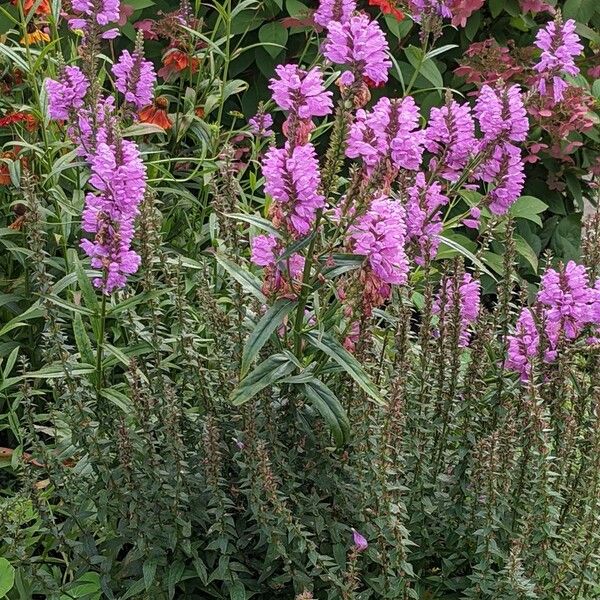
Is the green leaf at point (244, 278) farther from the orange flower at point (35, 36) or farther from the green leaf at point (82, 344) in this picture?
the orange flower at point (35, 36)

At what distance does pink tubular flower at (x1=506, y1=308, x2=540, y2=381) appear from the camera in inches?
110

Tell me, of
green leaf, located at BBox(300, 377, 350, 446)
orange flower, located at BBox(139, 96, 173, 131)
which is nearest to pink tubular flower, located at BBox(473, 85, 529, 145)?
green leaf, located at BBox(300, 377, 350, 446)

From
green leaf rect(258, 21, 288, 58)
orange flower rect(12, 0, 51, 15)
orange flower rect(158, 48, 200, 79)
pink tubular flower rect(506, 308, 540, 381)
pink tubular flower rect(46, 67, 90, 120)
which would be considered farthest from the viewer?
green leaf rect(258, 21, 288, 58)

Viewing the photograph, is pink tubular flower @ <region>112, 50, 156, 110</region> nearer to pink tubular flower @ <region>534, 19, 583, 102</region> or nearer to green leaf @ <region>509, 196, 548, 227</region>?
pink tubular flower @ <region>534, 19, 583, 102</region>

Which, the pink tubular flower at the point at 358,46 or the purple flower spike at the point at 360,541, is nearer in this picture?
the pink tubular flower at the point at 358,46

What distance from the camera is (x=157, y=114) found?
3.80 metres

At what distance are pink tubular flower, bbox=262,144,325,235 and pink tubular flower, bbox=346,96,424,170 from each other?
13 centimetres

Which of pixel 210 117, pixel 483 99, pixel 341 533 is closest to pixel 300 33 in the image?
pixel 210 117

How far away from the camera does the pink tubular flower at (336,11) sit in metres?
2.85

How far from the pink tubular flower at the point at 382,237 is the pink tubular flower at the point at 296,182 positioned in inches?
4.2

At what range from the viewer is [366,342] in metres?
2.61

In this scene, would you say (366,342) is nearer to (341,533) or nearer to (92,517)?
(341,533)

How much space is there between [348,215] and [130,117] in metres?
1.44

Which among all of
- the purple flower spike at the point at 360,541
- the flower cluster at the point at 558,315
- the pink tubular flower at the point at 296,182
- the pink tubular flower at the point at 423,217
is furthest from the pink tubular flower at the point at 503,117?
the purple flower spike at the point at 360,541
